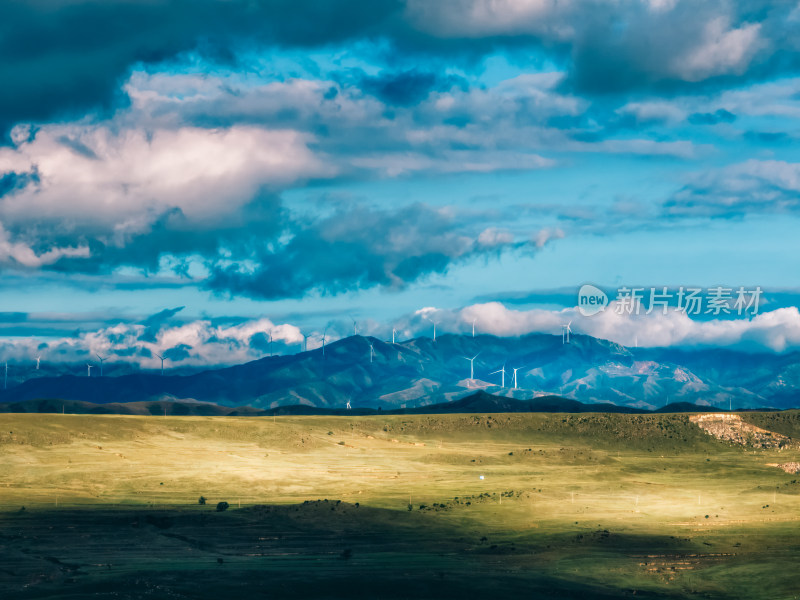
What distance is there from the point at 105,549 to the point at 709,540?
67.2 m

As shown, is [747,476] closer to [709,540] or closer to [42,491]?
[709,540]

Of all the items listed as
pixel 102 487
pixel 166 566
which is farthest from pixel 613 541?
Result: pixel 102 487

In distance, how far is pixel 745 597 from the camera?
85312 mm

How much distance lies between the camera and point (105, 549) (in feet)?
337

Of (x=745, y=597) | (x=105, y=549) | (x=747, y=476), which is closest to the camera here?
(x=745, y=597)

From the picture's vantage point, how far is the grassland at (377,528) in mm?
87938

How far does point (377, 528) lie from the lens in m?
118

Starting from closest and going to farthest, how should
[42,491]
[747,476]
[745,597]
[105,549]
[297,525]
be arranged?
[745,597]
[105,549]
[297,525]
[42,491]
[747,476]

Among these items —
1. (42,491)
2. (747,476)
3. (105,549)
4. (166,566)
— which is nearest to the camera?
(166,566)

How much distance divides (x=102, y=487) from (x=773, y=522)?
98094mm

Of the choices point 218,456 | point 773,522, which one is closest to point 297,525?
point 773,522

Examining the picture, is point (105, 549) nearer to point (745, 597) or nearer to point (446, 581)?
point (446, 581)

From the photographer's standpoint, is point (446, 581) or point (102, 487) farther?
point (102, 487)

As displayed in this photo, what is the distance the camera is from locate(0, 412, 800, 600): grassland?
87938 millimetres
